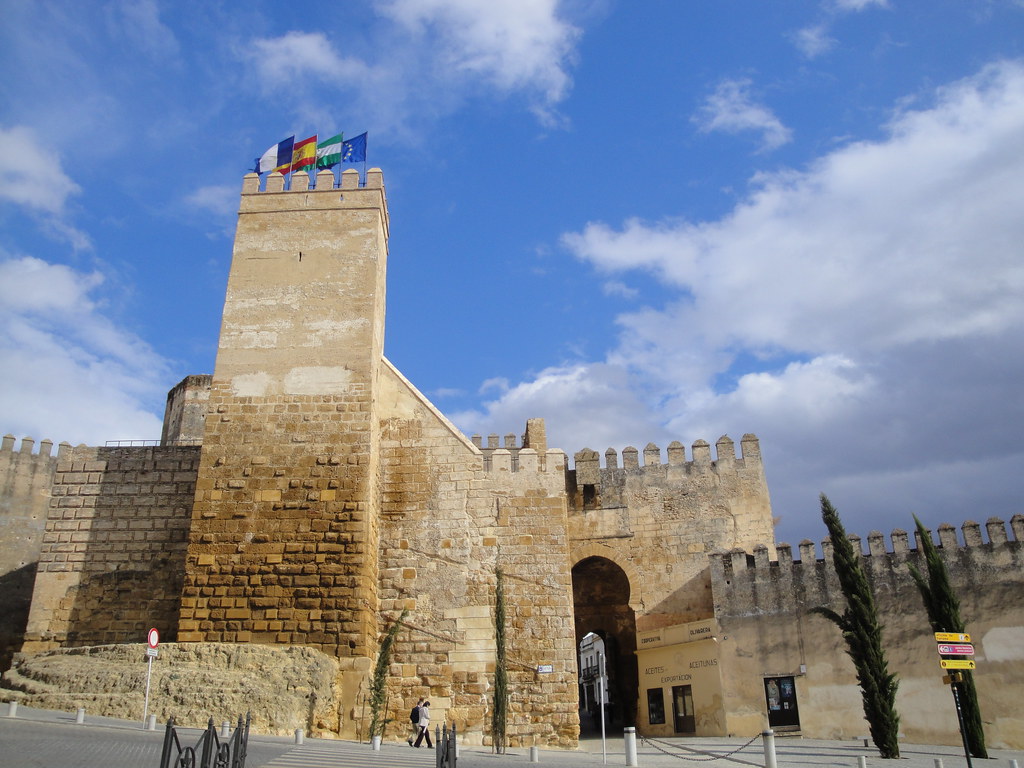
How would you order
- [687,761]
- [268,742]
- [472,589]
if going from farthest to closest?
1. [472,589]
2. [687,761]
3. [268,742]

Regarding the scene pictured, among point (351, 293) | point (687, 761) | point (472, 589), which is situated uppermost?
point (351, 293)

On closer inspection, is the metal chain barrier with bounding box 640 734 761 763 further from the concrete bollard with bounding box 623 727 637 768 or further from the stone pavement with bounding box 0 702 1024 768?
the concrete bollard with bounding box 623 727 637 768

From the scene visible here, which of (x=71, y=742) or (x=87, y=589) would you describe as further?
(x=87, y=589)

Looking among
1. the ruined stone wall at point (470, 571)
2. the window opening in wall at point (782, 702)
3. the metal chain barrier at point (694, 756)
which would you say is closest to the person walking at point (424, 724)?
the ruined stone wall at point (470, 571)

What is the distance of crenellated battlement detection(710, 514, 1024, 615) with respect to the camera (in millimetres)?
15109

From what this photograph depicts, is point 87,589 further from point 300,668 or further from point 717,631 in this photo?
point 717,631

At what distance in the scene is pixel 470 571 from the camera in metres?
13.6

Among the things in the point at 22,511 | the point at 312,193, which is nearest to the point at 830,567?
the point at 312,193

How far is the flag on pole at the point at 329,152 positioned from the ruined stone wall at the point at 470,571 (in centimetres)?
436

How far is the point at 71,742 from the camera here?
736 centimetres

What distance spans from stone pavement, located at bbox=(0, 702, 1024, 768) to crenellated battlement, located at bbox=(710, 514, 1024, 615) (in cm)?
262

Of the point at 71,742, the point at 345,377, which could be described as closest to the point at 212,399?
the point at 345,377

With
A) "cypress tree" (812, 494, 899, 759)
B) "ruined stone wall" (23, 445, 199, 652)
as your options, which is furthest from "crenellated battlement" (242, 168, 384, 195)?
"cypress tree" (812, 494, 899, 759)

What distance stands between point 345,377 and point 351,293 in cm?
155
